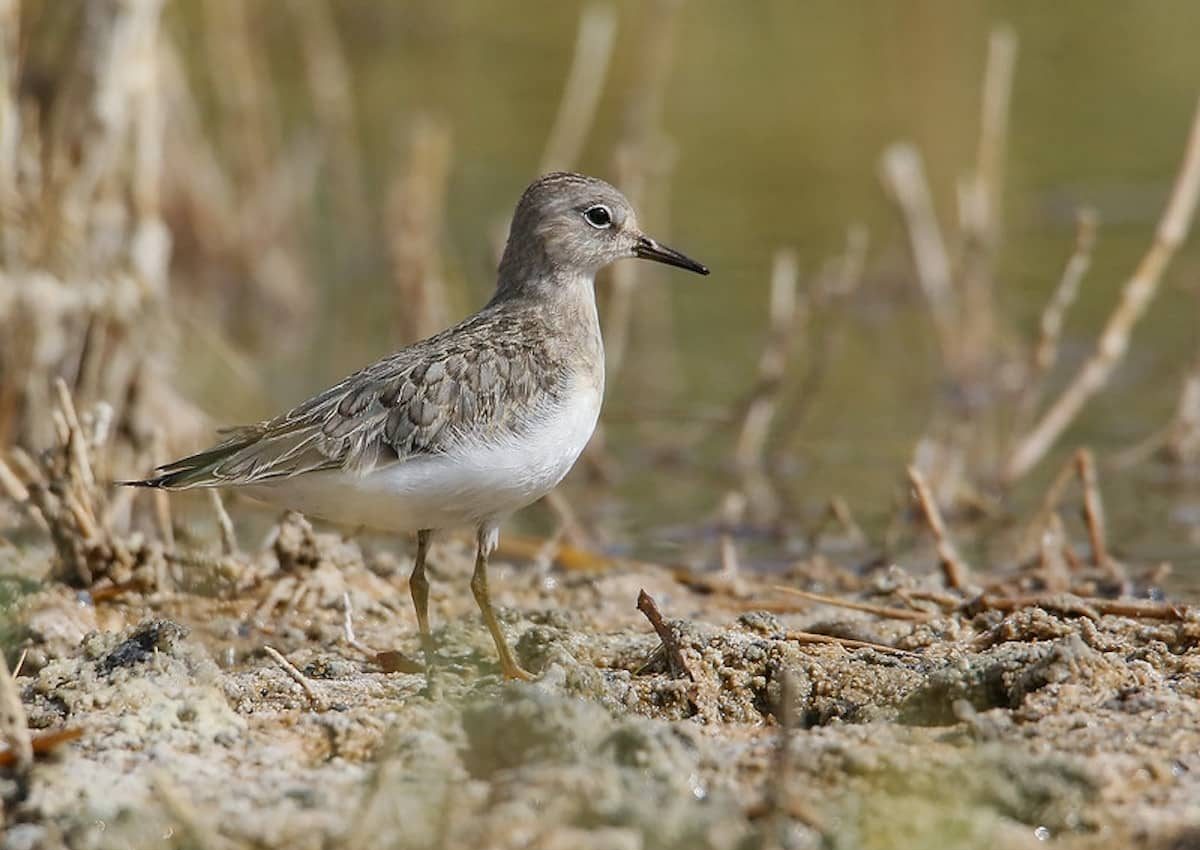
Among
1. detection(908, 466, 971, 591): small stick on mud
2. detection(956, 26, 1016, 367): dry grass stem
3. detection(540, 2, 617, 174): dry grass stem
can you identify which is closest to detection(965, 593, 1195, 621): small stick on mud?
detection(908, 466, 971, 591): small stick on mud

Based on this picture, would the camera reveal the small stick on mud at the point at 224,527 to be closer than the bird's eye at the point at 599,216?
Yes

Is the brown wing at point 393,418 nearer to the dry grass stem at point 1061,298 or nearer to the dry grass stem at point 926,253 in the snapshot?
the dry grass stem at point 1061,298

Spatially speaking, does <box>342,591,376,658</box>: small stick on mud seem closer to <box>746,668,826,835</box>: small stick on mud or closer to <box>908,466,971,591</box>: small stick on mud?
<box>746,668,826,835</box>: small stick on mud

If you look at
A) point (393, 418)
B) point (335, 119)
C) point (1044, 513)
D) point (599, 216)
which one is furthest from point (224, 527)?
point (335, 119)

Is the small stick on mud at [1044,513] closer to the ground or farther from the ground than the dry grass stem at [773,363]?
closer to the ground

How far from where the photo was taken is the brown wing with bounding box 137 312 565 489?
5566 mm

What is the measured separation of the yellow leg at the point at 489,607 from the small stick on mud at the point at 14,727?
4.71 ft

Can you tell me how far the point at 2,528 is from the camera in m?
7.70

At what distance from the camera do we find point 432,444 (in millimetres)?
5594

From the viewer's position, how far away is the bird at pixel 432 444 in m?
5.53

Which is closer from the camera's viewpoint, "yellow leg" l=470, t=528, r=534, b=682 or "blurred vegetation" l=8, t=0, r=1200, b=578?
"yellow leg" l=470, t=528, r=534, b=682

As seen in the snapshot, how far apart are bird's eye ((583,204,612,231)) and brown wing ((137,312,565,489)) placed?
3.01 ft

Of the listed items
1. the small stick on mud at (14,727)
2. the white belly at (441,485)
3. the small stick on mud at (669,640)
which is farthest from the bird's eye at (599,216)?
the small stick on mud at (14,727)

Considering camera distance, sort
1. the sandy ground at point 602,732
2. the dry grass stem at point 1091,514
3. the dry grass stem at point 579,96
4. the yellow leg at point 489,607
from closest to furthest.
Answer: the sandy ground at point 602,732 → the yellow leg at point 489,607 → the dry grass stem at point 1091,514 → the dry grass stem at point 579,96
